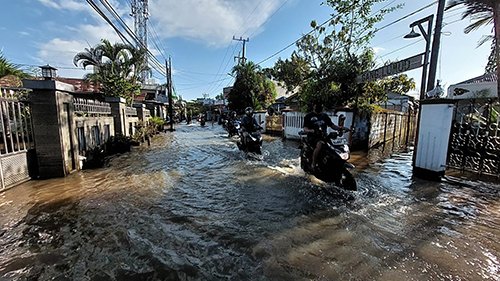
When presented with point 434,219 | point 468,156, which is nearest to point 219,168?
point 434,219

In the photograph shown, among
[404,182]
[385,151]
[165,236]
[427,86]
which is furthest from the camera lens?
[385,151]

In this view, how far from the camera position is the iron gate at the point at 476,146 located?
512 centimetres

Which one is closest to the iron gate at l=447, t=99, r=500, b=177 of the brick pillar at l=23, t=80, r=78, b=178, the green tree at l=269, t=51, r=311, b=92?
the green tree at l=269, t=51, r=311, b=92

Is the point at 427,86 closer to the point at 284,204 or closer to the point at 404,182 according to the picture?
the point at 404,182

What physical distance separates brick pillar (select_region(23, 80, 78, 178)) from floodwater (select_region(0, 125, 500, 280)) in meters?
0.43

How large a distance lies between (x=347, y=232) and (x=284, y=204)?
1.20 m

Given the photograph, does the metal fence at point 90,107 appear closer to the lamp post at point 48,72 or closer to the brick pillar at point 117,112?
the brick pillar at point 117,112

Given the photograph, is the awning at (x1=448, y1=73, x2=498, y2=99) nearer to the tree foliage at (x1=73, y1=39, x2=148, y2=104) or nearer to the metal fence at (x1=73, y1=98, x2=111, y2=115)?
the metal fence at (x1=73, y1=98, x2=111, y2=115)

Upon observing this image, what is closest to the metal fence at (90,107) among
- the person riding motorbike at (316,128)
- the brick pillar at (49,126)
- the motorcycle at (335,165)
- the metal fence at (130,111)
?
the brick pillar at (49,126)

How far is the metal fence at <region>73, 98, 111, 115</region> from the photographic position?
721cm

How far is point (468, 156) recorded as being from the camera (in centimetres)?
538

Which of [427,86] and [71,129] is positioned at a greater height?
[427,86]

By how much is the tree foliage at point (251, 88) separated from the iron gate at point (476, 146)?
1901 cm

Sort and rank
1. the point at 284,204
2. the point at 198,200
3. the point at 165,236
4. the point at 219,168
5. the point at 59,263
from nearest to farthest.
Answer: the point at 59,263 → the point at 165,236 → the point at 284,204 → the point at 198,200 → the point at 219,168
